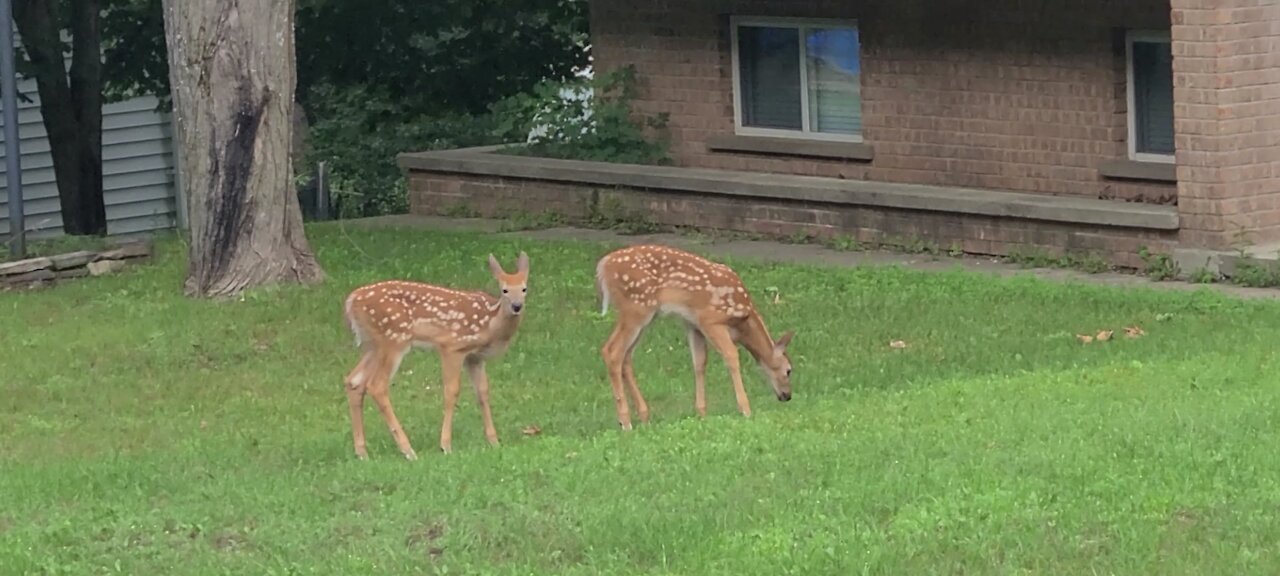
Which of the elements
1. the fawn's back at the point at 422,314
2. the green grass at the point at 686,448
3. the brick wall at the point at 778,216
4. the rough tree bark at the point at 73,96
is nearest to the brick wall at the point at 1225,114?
the brick wall at the point at 778,216

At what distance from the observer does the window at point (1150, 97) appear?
52.7 feet

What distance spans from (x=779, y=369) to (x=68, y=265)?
8.47 m

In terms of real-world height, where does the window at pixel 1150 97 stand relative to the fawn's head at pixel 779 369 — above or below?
above

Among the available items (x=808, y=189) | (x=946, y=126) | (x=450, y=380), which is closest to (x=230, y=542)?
(x=450, y=380)

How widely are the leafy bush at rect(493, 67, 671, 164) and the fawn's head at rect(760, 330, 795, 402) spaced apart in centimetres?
954

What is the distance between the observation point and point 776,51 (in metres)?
19.2

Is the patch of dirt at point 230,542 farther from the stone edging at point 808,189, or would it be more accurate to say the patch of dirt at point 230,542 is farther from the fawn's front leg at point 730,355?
the stone edging at point 808,189

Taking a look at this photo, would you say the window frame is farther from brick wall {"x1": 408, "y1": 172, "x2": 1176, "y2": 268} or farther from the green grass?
the green grass

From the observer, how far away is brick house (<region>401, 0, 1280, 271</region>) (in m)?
14.8

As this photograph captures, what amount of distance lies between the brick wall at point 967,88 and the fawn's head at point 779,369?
20.6 ft

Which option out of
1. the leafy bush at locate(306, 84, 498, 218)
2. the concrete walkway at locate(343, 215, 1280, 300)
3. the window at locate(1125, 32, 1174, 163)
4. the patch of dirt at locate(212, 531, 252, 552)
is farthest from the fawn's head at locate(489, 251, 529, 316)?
the leafy bush at locate(306, 84, 498, 218)

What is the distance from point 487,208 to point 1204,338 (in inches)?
378

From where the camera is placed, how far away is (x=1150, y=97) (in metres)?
16.3

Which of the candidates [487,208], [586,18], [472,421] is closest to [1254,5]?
[472,421]
